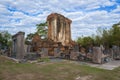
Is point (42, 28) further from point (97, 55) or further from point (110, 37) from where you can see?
point (97, 55)

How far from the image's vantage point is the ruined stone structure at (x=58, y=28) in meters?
35.0

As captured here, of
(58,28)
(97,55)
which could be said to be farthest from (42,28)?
(97,55)

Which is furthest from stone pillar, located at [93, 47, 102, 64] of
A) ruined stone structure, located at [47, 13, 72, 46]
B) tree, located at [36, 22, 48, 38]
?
tree, located at [36, 22, 48, 38]

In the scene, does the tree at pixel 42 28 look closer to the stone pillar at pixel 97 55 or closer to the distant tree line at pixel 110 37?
the distant tree line at pixel 110 37

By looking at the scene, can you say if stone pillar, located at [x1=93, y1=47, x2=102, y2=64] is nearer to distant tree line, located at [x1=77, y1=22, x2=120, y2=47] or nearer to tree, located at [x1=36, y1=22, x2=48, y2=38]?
distant tree line, located at [x1=77, y1=22, x2=120, y2=47]

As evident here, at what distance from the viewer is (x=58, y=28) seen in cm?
3584

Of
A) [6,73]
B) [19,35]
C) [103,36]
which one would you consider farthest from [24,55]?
[103,36]

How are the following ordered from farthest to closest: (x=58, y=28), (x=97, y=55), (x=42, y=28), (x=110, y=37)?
(x=42, y=28) → (x=110, y=37) → (x=58, y=28) → (x=97, y=55)

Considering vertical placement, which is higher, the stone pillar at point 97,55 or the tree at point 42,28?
the tree at point 42,28

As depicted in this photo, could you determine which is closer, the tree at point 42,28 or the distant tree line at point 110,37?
the distant tree line at point 110,37

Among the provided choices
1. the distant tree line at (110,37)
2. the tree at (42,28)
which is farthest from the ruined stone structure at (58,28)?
the tree at (42,28)

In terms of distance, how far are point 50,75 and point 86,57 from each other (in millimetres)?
9986

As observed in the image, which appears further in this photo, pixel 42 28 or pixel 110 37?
pixel 42 28

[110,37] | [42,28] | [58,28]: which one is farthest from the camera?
[42,28]
